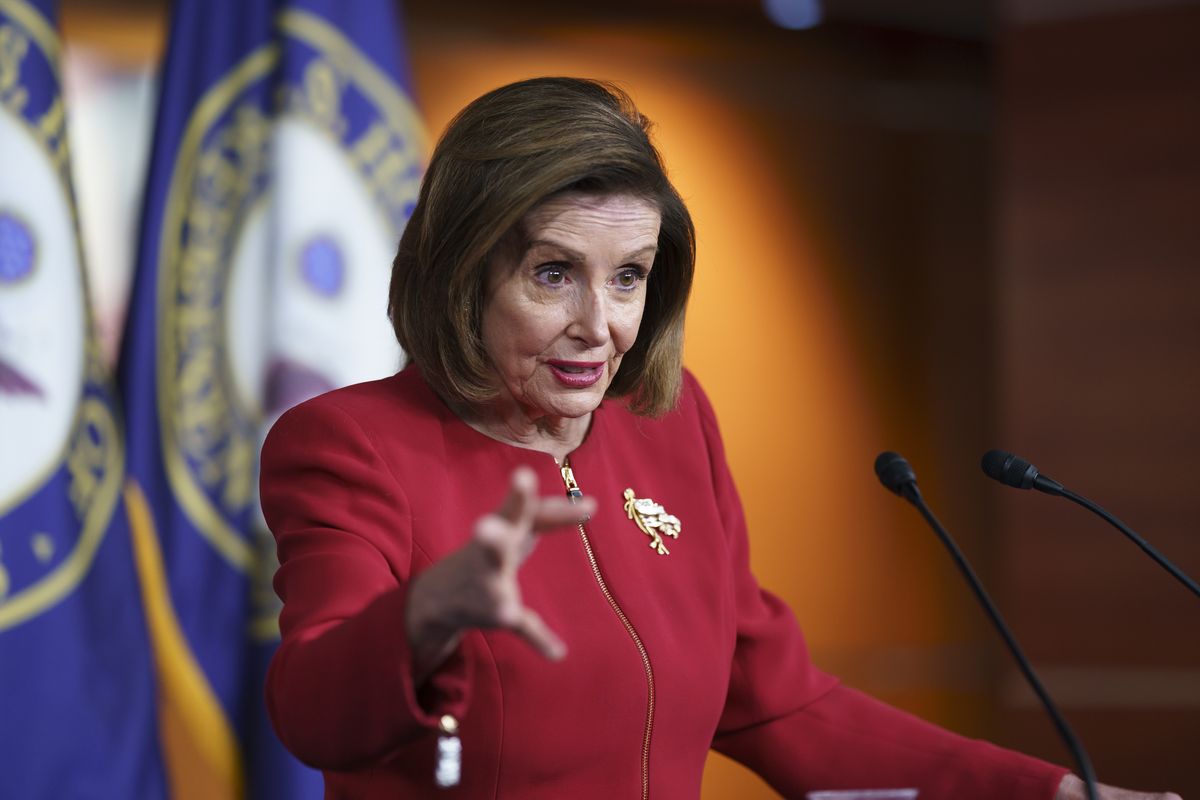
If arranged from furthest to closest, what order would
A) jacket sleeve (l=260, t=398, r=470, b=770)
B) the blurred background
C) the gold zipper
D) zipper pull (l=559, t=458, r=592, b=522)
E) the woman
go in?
the blurred background → zipper pull (l=559, t=458, r=592, b=522) → the gold zipper → the woman → jacket sleeve (l=260, t=398, r=470, b=770)

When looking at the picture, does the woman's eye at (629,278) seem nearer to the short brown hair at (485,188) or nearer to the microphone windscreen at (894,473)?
the short brown hair at (485,188)

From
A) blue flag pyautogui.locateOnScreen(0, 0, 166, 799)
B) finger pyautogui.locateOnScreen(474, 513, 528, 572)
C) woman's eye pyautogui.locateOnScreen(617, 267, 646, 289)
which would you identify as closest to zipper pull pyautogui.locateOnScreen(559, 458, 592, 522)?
woman's eye pyautogui.locateOnScreen(617, 267, 646, 289)

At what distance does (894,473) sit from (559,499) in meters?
0.43

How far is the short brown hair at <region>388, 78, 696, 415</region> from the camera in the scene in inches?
58.4

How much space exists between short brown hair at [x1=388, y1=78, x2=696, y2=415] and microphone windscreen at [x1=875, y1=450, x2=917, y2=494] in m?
0.42

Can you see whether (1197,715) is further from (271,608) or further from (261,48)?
(261,48)

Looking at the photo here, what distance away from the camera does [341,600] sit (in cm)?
128

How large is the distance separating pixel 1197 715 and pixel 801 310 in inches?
62.5

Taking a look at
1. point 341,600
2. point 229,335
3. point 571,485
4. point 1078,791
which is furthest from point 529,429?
point 229,335

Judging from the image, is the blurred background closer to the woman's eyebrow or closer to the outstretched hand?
the woman's eyebrow

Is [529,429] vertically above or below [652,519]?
above

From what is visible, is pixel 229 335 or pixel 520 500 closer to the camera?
pixel 520 500

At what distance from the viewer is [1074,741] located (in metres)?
1.21

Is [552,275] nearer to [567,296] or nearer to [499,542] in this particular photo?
[567,296]
